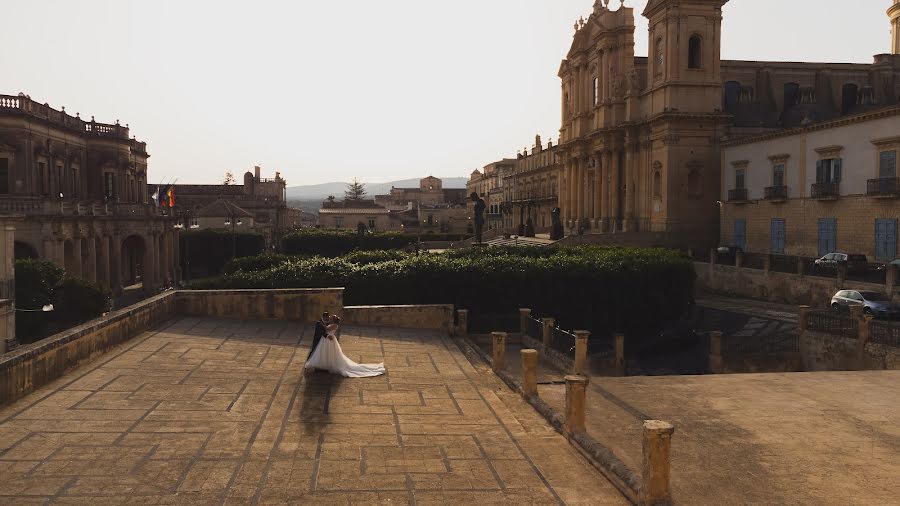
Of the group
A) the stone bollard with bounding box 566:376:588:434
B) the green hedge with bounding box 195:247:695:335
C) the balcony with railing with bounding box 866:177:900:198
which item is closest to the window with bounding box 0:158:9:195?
the green hedge with bounding box 195:247:695:335

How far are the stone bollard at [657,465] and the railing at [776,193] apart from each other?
32396 mm

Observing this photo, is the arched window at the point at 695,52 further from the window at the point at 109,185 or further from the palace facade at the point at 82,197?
the window at the point at 109,185

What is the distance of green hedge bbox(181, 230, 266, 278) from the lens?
61.2 m

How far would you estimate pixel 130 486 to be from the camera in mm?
7348

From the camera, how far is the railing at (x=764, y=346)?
22.9 metres

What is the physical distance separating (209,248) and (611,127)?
3637 centimetres

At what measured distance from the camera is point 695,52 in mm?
43938

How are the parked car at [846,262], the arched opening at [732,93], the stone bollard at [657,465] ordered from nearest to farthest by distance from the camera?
1. the stone bollard at [657,465]
2. the parked car at [846,262]
3. the arched opening at [732,93]

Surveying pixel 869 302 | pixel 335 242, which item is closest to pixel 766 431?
pixel 869 302

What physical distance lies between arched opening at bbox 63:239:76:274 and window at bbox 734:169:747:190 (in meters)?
39.3

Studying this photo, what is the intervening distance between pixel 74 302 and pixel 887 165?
3514 centimetres

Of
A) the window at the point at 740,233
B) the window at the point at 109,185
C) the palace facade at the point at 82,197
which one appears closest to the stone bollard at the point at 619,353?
the window at the point at 740,233

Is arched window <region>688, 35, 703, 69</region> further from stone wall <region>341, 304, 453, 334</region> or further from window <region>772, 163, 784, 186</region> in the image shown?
stone wall <region>341, 304, 453, 334</region>

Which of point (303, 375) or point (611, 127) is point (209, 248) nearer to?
point (611, 127)
